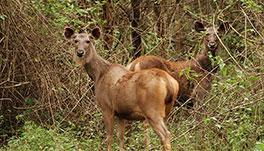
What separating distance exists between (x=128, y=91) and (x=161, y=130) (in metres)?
0.90

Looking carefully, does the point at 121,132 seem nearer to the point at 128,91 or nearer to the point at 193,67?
the point at 128,91

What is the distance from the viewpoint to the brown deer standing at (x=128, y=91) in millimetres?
6594

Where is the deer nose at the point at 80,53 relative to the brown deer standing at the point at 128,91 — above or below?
above

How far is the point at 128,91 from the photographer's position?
22.8ft

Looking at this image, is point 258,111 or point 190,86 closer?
point 258,111

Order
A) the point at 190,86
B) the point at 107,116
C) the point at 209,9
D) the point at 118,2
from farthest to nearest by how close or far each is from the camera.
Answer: the point at 209,9 < the point at 118,2 < the point at 190,86 < the point at 107,116

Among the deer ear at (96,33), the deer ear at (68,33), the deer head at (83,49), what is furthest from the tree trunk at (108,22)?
the deer head at (83,49)

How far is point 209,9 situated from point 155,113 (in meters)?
7.00

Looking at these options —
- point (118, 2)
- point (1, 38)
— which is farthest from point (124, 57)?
point (1, 38)

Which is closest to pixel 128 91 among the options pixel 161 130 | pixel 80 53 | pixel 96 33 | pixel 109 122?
pixel 109 122

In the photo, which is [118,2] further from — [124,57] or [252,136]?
[252,136]

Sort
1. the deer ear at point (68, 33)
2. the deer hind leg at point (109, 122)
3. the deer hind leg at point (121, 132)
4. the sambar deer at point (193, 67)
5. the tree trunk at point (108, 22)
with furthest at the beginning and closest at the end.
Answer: the tree trunk at point (108, 22), the sambar deer at point (193, 67), the deer ear at point (68, 33), the deer hind leg at point (121, 132), the deer hind leg at point (109, 122)

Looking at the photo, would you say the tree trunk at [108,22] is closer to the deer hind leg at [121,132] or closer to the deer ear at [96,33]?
the deer ear at [96,33]

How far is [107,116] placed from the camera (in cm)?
734
